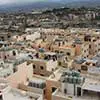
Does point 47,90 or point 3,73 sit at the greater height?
point 3,73

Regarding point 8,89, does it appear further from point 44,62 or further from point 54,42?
point 54,42

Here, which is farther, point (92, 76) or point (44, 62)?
point (44, 62)

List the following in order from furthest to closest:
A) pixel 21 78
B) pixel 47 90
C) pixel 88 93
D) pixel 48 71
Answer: pixel 48 71, pixel 21 78, pixel 47 90, pixel 88 93

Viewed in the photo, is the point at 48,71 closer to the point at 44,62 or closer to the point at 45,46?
the point at 44,62

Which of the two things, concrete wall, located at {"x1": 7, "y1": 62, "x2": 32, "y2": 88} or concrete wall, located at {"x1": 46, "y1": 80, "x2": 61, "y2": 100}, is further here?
concrete wall, located at {"x1": 7, "y1": 62, "x2": 32, "y2": 88}

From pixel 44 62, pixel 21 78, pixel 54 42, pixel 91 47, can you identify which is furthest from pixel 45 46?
pixel 21 78

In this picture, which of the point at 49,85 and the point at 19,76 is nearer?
the point at 49,85

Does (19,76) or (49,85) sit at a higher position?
(19,76)

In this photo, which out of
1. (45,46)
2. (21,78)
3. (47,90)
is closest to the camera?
(47,90)

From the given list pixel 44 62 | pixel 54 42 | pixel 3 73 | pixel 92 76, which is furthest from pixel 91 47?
pixel 3 73

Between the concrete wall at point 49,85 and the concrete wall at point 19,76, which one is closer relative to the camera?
the concrete wall at point 49,85
